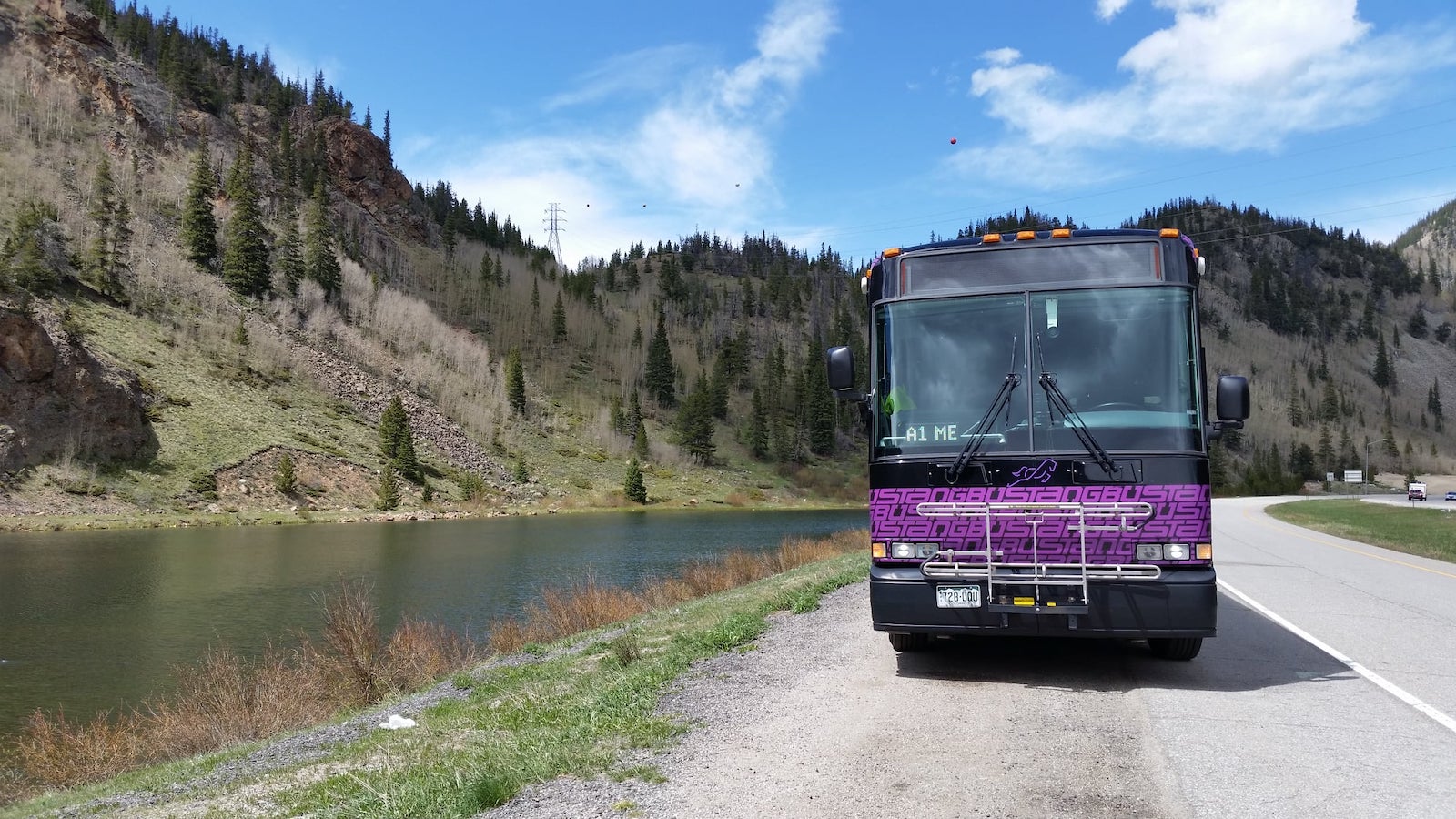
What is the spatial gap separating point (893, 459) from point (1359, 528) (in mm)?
35590

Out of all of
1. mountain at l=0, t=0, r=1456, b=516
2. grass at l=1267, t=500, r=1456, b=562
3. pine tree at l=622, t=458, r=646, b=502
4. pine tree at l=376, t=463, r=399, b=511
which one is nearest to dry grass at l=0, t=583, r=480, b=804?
grass at l=1267, t=500, r=1456, b=562

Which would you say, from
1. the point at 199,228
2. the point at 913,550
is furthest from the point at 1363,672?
the point at 199,228

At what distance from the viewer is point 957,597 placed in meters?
7.11

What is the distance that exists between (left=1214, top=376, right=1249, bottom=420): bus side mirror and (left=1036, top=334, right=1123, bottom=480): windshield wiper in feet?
3.49

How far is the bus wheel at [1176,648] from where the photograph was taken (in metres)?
7.91

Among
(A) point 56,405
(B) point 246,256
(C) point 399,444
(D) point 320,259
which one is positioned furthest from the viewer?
(D) point 320,259

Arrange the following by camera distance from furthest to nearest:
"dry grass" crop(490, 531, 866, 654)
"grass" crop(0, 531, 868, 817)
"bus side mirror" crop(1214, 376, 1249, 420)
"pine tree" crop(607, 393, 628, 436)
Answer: "pine tree" crop(607, 393, 628, 436) < "dry grass" crop(490, 531, 866, 654) < "bus side mirror" crop(1214, 376, 1249, 420) < "grass" crop(0, 531, 868, 817)

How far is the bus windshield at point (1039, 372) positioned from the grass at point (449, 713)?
3.48 metres

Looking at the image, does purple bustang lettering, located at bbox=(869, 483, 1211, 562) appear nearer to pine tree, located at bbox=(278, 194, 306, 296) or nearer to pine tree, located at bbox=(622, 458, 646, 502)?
pine tree, located at bbox=(622, 458, 646, 502)

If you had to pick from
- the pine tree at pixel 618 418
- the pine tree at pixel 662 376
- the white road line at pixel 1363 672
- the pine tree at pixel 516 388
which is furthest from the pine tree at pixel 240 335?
the white road line at pixel 1363 672

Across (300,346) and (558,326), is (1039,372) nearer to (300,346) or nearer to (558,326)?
(300,346)

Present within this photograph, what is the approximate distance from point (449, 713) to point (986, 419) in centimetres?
668

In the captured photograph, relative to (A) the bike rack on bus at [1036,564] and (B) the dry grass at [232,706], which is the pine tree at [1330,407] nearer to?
(B) the dry grass at [232,706]

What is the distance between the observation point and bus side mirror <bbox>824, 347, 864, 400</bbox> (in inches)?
296
